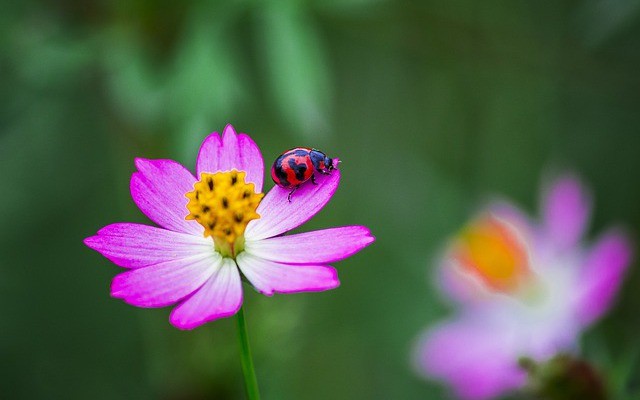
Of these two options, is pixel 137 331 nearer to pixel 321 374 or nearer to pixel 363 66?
pixel 321 374

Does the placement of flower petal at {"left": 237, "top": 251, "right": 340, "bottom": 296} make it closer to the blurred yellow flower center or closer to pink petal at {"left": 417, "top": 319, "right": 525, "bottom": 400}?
pink petal at {"left": 417, "top": 319, "right": 525, "bottom": 400}

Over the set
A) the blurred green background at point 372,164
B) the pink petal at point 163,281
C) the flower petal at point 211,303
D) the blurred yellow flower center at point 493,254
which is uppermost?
the blurred green background at point 372,164

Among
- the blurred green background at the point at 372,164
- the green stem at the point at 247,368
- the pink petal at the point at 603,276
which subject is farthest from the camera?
the blurred green background at the point at 372,164

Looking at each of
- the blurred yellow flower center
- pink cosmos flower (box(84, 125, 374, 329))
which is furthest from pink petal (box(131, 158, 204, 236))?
the blurred yellow flower center

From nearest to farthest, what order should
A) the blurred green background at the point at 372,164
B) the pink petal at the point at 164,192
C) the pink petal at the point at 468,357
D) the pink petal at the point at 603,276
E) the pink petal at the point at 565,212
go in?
the pink petal at the point at 164,192
the pink petal at the point at 603,276
the pink petal at the point at 468,357
the pink petal at the point at 565,212
the blurred green background at the point at 372,164

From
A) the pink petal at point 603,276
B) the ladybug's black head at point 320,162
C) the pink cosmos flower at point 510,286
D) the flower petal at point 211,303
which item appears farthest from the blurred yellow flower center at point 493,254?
the flower petal at point 211,303

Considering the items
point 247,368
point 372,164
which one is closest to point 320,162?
point 247,368

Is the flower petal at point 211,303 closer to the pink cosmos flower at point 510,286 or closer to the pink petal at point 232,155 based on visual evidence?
the pink petal at point 232,155
